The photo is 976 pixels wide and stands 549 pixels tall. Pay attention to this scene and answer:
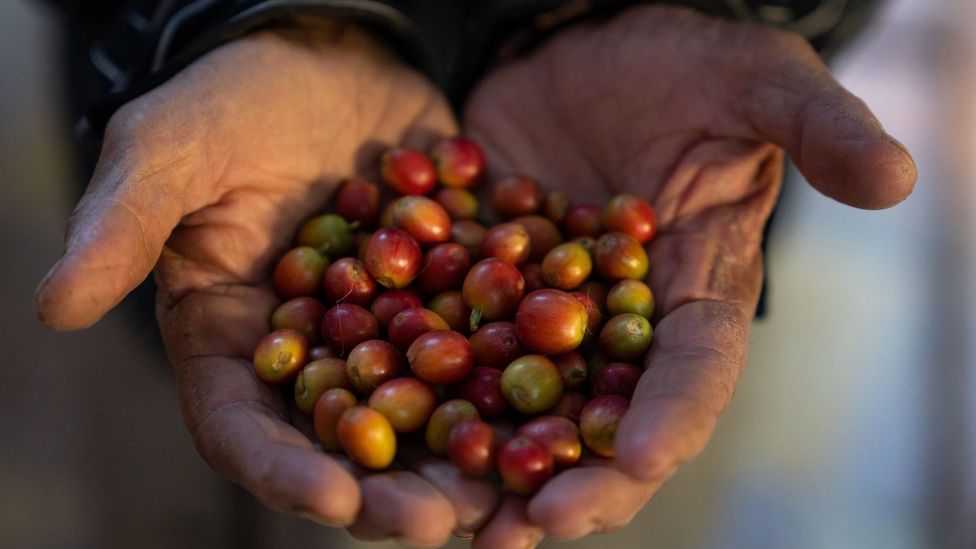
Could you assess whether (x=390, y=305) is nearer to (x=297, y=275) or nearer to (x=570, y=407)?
(x=297, y=275)

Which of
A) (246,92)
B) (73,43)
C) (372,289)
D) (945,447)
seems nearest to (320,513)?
(372,289)

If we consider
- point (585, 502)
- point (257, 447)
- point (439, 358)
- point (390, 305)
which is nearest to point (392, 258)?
point (390, 305)

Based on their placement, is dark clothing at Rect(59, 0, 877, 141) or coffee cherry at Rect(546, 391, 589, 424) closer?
coffee cherry at Rect(546, 391, 589, 424)

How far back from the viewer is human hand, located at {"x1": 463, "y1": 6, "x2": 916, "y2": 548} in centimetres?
203

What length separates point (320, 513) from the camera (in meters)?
1.93

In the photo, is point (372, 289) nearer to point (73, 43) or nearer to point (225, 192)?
point (225, 192)

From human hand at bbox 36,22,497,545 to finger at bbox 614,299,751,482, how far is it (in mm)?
419

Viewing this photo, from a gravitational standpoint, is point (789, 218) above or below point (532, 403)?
below

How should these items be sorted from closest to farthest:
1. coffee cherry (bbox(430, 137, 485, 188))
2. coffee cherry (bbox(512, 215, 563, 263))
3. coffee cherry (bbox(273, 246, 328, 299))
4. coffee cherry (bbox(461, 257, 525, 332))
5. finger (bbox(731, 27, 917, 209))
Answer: finger (bbox(731, 27, 917, 209))
coffee cherry (bbox(461, 257, 525, 332))
coffee cherry (bbox(273, 246, 328, 299))
coffee cherry (bbox(512, 215, 563, 263))
coffee cherry (bbox(430, 137, 485, 188))

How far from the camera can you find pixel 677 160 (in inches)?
124

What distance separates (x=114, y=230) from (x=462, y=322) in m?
1.12

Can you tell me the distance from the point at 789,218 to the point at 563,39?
216 centimetres

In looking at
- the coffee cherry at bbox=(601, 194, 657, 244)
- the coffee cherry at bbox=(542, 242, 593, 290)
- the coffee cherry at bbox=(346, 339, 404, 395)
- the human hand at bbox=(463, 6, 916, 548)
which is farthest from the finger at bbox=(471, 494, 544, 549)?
the coffee cherry at bbox=(601, 194, 657, 244)

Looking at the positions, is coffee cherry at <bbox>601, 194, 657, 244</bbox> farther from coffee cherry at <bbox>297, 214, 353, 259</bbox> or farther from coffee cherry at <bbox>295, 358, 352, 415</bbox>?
coffee cherry at <bbox>295, 358, 352, 415</bbox>
